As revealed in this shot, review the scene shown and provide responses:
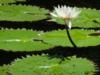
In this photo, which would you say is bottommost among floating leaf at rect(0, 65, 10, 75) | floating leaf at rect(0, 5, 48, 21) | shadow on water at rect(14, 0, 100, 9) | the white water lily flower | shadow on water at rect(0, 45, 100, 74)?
shadow on water at rect(0, 45, 100, 74)

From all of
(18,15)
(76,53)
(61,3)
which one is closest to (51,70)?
(76,53)

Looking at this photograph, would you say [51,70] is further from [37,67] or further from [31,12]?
[31,12]

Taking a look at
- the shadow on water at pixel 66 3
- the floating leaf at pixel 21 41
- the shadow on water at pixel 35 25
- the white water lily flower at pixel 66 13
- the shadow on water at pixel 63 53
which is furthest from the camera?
the shadow on water at pixel 66 3

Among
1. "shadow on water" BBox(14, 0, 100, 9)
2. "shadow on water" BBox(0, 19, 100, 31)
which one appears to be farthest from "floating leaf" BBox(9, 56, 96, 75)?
"shadow on water" BBox(14, 0, 100, 9)

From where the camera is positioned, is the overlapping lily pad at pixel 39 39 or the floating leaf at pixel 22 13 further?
the floating leaf at pixel 22 13

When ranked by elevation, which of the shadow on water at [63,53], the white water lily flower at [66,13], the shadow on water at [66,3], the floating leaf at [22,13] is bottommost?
the shadow on water at [63,53]

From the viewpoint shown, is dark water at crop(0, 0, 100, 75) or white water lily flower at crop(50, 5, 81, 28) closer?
white water lily flower at crop(50, 5, 81, 28)

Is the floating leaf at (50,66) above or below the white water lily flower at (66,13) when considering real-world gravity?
below

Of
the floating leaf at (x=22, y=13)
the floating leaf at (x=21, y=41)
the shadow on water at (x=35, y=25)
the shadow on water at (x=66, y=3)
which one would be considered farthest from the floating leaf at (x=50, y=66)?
the shadow on water at (x=66, y=3)

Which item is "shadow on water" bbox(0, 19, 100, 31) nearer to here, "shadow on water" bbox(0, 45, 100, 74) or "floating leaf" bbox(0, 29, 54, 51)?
"floating leaf" bbox(0, 29, 54, 51)

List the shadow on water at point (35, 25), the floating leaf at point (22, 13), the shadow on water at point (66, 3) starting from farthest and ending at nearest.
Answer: the shadow on water at point (66, 3) → the floating leaf at point (22, 13) → the shadow on water at point (35, 25)

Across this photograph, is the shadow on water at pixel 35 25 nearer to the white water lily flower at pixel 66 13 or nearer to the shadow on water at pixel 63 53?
the shadow on water at pixel 63 53

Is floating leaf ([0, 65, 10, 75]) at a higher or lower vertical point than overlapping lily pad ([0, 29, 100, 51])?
lower
